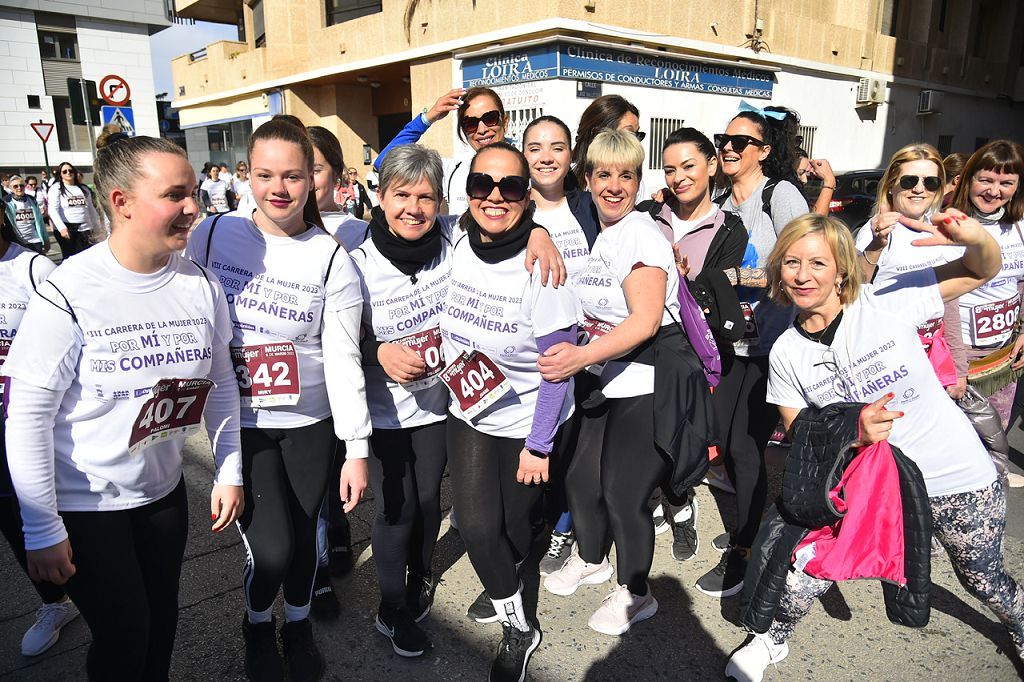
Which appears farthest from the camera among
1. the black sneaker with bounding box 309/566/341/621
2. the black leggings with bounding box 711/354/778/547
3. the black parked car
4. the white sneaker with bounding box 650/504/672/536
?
the black parked car

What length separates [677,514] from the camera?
11.5 ft

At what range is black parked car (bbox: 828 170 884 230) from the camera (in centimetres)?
1315

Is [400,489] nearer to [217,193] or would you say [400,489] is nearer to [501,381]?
[501,381]

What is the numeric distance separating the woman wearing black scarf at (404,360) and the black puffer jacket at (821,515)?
1220mm

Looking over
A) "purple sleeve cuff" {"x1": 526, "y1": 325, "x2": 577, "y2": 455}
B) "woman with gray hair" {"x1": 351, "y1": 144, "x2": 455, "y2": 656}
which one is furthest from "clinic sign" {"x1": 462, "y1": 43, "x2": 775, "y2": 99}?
"purple sleeve cuff" {"x1": 526, "y1": 325, "x2": 577, "y2": 455}

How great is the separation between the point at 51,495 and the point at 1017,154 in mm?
4426

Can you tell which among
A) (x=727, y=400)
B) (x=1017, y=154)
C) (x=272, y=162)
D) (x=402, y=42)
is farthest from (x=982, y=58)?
(x=272, y=162)

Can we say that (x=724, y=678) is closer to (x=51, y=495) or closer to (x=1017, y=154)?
(x=51, y=495)

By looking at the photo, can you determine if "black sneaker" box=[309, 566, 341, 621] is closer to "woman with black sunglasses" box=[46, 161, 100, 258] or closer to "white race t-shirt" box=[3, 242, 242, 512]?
"white race t-shirt" box=[3, 242, 242, 512]

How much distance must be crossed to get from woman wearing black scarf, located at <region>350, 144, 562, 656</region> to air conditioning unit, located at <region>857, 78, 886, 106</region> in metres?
20.1

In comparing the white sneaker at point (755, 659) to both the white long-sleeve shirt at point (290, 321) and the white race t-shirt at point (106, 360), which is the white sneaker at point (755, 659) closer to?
the white long-sleeve shirt at point (290, 321)

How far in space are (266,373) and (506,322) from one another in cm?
88

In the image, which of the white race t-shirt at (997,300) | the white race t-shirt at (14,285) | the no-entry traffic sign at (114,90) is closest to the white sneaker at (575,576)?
the white race t-shirt at (997,300)

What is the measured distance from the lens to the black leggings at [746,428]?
314 cm
